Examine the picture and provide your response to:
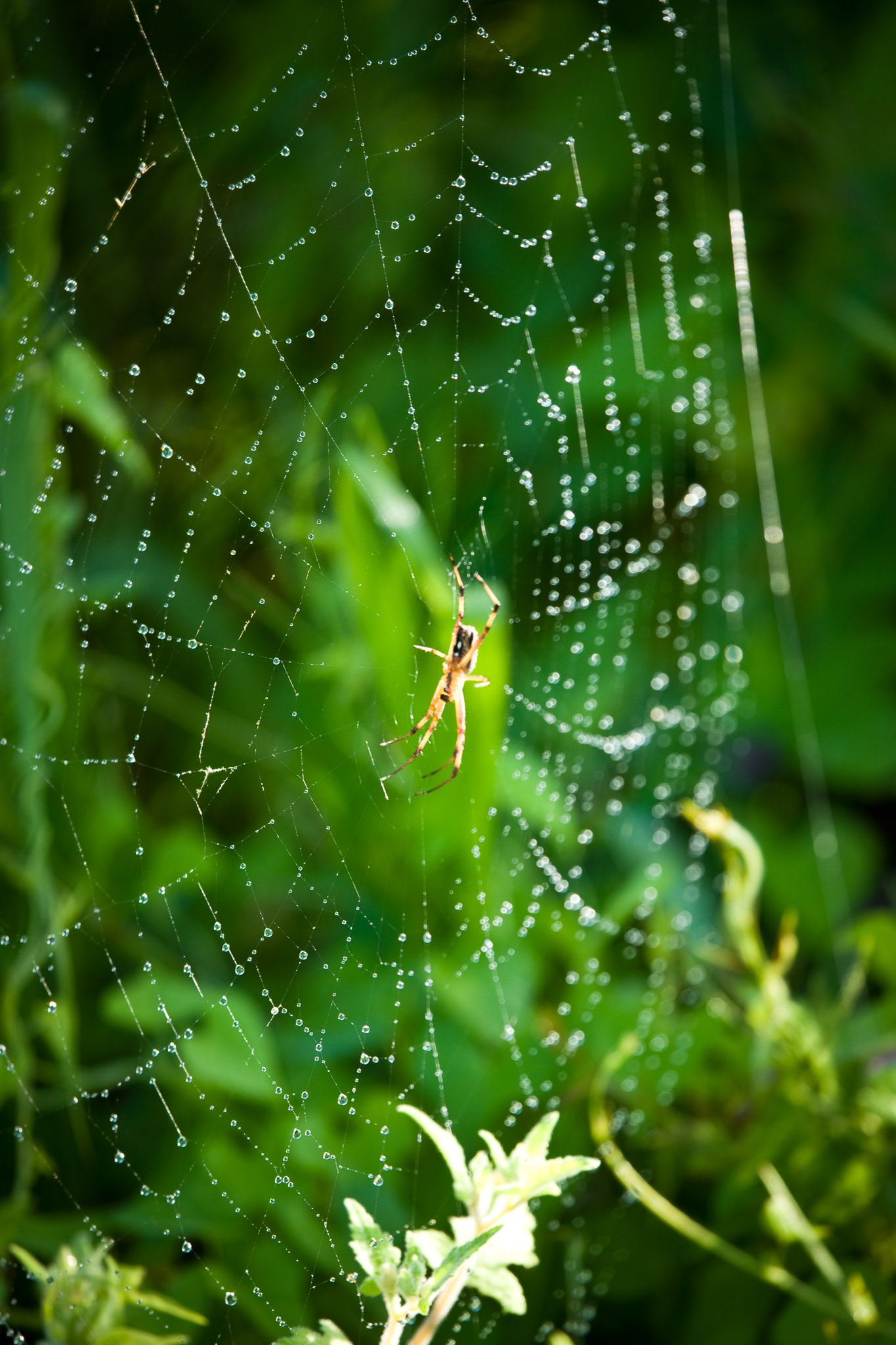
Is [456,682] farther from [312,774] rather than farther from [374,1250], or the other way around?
[374,1250]

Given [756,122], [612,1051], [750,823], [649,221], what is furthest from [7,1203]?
[756,122]

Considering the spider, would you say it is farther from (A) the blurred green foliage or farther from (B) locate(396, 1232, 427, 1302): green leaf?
(B) locate(396, 1232, 427, 1302): green leaf

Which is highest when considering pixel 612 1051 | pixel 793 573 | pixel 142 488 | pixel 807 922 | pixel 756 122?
pixel 756 122

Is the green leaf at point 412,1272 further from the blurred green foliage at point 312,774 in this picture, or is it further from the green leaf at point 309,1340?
the blurred green foliage at point 312,774

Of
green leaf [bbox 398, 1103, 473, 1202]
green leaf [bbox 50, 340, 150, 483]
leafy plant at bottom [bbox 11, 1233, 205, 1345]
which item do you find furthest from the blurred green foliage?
green leaf [bbox 398, 1103, 473, 1202]

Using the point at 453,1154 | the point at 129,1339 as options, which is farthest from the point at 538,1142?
the point at 129,1339

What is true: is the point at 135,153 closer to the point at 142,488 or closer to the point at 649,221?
the point at 142,488

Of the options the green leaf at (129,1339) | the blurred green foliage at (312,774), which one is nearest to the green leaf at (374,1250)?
the green leaf at (129,1339)
